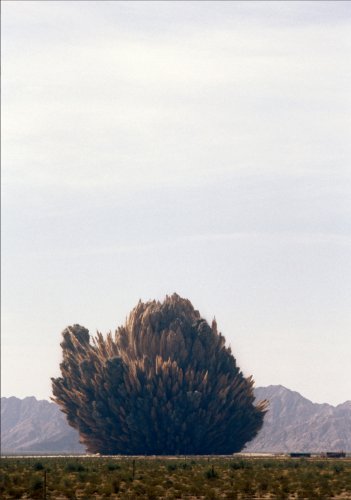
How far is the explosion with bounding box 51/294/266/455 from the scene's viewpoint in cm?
12950

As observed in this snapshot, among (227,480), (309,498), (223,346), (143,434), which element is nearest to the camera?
(309,498)

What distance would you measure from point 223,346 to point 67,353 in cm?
2009

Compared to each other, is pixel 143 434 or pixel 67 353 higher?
pixel 67 353

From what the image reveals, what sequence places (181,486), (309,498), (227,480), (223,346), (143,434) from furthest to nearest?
(223,346), (143,434), (227,480), (181,486), (309,498)

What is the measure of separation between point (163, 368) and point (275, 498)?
72381mm

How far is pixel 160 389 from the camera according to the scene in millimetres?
130250

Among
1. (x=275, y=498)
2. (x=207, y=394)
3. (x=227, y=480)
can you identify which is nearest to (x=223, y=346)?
(x=207, y=394)

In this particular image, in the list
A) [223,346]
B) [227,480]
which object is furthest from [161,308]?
[227,480]

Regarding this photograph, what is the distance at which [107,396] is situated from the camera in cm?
13175

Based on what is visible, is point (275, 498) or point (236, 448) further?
point (236, 448)

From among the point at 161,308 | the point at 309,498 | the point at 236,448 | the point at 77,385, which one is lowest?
the point at 309,498

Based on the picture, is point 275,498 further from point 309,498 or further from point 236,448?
point 236,448

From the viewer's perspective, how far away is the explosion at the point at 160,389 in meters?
130

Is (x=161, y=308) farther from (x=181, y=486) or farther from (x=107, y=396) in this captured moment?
(x=181, y=486)
